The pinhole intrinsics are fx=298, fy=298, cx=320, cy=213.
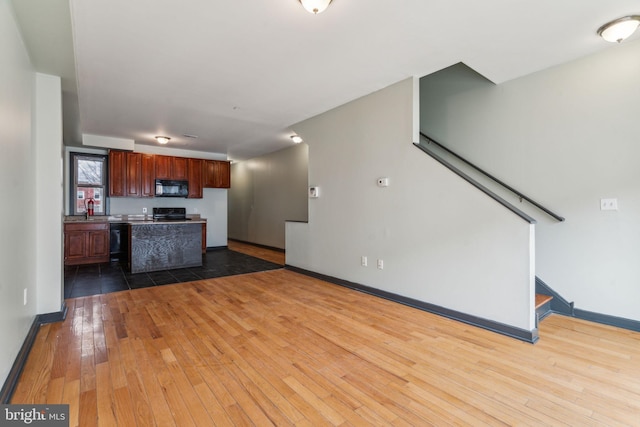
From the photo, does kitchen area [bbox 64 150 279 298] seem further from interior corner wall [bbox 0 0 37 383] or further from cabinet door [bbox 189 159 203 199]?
interior corner wall [bbox 0 0 37 383]

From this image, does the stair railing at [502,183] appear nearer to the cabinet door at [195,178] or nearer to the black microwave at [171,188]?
the cabinet door at [195,178]

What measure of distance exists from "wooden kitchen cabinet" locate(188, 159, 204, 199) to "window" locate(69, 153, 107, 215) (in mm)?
1887

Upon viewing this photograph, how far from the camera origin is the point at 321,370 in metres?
2.14

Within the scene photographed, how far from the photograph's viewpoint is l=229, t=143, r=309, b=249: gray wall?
7105mm

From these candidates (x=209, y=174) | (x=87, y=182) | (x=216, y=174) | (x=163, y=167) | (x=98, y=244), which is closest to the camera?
(x=98, y=244)

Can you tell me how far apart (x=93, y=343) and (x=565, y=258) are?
4.73 m

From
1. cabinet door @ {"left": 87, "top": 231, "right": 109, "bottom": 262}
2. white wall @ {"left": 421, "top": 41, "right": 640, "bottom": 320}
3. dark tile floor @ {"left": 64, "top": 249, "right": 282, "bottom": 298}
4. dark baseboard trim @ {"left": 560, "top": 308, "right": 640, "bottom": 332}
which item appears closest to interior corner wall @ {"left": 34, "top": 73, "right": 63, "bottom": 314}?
dark tile floor @ {"left": 64, "top": 249, "right": 282, "bottom": 298}

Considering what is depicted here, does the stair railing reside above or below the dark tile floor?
above

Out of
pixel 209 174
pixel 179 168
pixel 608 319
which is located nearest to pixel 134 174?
pixel 179 168

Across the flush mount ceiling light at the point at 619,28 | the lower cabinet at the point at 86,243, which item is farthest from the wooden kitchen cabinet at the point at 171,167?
the flush mount ceiling light at the point at 619,28

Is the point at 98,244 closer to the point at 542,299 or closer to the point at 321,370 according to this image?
the point at 321,370

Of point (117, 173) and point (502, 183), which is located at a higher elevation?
point (117, 173)

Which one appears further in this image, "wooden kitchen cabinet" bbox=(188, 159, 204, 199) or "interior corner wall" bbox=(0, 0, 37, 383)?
"wooden kitchen cabinet" bbox=(188, 159, 204, 199)

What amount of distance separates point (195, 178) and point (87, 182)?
7.59 feet
